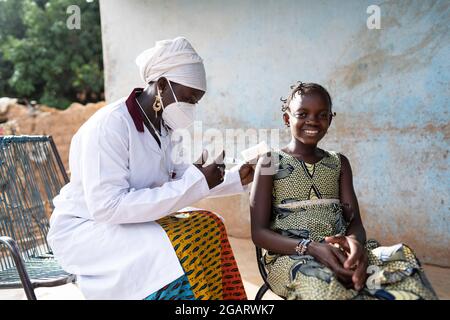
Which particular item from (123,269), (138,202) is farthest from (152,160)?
(123,269)

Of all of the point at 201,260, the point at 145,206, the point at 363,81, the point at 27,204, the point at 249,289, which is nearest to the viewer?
the point at 145,206

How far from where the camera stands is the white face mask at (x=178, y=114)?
2543 millimetres

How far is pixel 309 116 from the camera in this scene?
2.37 meters

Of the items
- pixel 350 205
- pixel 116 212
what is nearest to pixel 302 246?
pixel 350 205

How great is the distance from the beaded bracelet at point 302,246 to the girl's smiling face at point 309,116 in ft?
1.71

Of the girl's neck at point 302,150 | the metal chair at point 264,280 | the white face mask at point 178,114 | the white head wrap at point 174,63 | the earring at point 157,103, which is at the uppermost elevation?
the white head wrap at point 174,63

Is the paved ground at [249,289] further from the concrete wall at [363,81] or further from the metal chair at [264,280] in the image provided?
the metal chair at [264,280]

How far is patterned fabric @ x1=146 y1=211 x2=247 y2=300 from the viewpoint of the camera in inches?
89.7

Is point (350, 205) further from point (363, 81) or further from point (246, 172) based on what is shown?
point (363, 81)

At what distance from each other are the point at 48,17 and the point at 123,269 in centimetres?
1369

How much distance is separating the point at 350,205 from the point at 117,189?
1115 millimetres

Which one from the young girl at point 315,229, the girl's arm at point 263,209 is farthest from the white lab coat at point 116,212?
the young girl at point 315,229

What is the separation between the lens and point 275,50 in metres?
4.99

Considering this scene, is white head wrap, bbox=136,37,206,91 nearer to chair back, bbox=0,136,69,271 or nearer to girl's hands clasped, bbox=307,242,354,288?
girl's hands clasped, bbox=307,242,354,288
